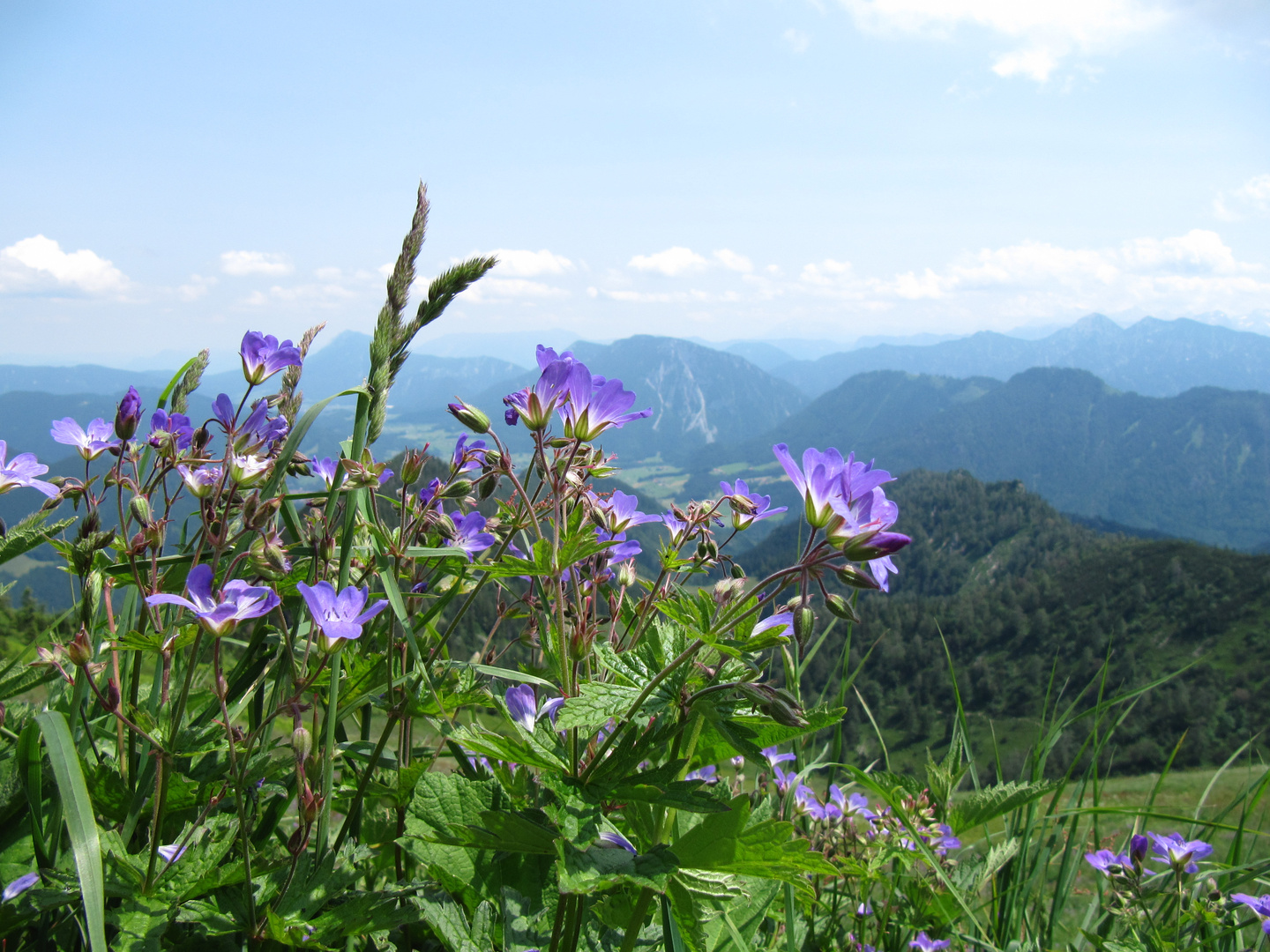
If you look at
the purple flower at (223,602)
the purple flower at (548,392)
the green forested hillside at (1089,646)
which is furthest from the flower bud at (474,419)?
the green forested hillside at (1089,646)

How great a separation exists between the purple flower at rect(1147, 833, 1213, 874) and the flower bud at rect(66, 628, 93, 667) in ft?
13.9

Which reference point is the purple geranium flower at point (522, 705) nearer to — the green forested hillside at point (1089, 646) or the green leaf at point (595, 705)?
the green leaf at point (595, 705)

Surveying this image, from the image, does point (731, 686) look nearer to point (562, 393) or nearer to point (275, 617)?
point (562, 393)

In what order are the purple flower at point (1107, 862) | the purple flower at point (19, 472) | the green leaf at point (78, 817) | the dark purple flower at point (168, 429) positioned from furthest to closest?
the purple flower at point (1107, 862) < the purple flower at point (19, 472) < the dark purple flower at point (168, 429) < the green leaf at point (78, 817)

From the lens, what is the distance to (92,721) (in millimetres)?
2420

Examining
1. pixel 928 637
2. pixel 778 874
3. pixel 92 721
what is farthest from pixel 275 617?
pixel 928 637

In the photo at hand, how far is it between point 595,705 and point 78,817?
37.4 inches

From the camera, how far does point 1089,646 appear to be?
123 metres

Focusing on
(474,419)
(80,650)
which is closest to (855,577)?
(474,419)

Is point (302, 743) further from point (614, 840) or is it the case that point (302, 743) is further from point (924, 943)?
point (924, 943)

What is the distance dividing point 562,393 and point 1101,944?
9.66 ft

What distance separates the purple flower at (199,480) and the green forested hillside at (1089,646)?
102 metres

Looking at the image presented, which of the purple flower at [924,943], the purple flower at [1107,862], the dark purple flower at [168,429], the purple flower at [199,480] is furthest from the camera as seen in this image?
the purple flower at [924,943]

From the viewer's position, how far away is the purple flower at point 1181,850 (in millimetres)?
3453
